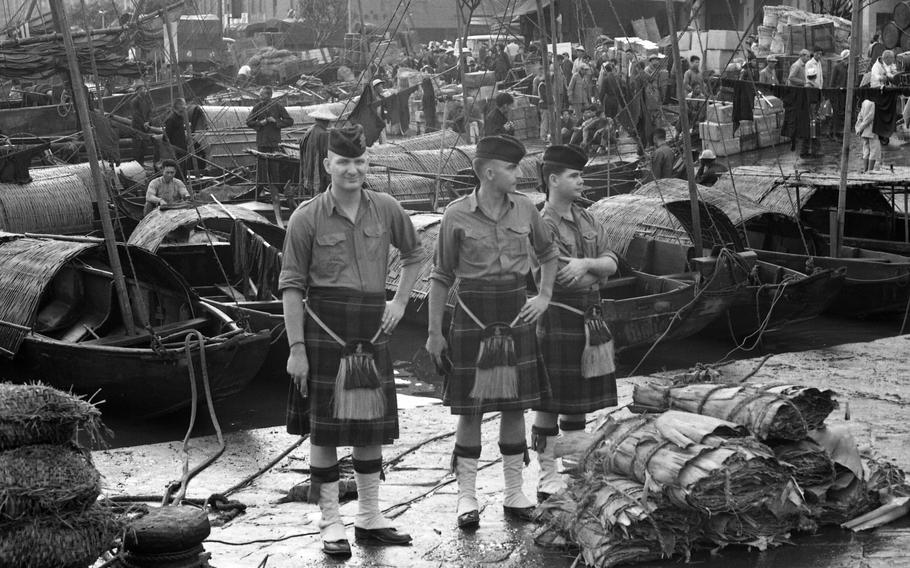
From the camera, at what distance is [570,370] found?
647cm

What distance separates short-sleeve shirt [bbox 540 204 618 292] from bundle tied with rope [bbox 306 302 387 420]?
124 cm

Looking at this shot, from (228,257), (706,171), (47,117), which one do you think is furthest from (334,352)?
(47,117)

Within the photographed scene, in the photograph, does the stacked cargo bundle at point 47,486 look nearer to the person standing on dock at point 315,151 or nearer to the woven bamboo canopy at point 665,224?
the woven bamboo canopy at point 665,224

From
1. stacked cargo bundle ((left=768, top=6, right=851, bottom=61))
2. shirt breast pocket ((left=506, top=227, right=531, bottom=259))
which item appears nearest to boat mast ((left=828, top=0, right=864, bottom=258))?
shirt breast pocket ((left=506, top=227, right=531, bottom=259))

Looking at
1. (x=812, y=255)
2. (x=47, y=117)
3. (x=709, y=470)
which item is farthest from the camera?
(x=47, y=117)

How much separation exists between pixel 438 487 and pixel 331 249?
1.75 metres

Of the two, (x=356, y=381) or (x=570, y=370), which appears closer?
(x=356, y=381)

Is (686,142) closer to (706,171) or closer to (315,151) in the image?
(706,171)

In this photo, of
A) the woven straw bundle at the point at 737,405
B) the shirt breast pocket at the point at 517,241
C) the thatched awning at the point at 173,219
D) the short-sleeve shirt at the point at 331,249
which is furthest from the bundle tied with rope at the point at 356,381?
the thatched awning at the point at 173,219

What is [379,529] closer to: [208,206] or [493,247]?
[493,247]

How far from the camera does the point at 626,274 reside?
559 inches

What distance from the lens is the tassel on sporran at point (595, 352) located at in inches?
253

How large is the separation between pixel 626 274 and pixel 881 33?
2025 cm

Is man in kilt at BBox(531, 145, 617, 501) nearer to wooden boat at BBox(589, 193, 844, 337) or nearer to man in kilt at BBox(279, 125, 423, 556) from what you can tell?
man in kilt at BBox(279, 125, 423, 556)
